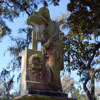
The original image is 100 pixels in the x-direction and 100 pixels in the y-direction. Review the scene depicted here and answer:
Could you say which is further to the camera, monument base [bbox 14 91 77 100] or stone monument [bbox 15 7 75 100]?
stone monument [bbox 15 7 75 100]

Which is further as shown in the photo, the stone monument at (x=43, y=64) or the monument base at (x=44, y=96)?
the stone monument at (x=43, y=64)

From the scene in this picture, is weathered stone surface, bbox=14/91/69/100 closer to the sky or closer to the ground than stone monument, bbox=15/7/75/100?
closer to the ground

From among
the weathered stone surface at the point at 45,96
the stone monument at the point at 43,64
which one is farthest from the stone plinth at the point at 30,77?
the weathered stone surface at the point at 45,96

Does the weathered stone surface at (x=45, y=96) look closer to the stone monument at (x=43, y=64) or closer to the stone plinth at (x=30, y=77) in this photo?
the stone monument at (x=43, y=64)

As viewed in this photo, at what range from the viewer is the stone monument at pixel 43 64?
6.69 m

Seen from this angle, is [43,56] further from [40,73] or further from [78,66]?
[78,66]

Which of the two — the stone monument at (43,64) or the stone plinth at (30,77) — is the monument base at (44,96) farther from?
the stone plinth at (30,77)

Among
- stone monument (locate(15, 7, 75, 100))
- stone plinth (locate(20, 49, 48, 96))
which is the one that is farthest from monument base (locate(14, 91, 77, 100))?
stone plinth (locate(20, 49, 48, 96))

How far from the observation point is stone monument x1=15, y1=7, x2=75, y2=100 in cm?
669

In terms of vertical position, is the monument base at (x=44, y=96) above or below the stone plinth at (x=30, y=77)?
below

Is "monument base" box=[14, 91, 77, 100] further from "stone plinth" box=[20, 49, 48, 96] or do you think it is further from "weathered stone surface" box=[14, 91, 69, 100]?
"stone plinth" box=[20, 49, 48, 96]

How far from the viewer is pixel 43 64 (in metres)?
7.33

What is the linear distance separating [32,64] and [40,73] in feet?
1.43

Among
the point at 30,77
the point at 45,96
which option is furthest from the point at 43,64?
the point at 45,96
